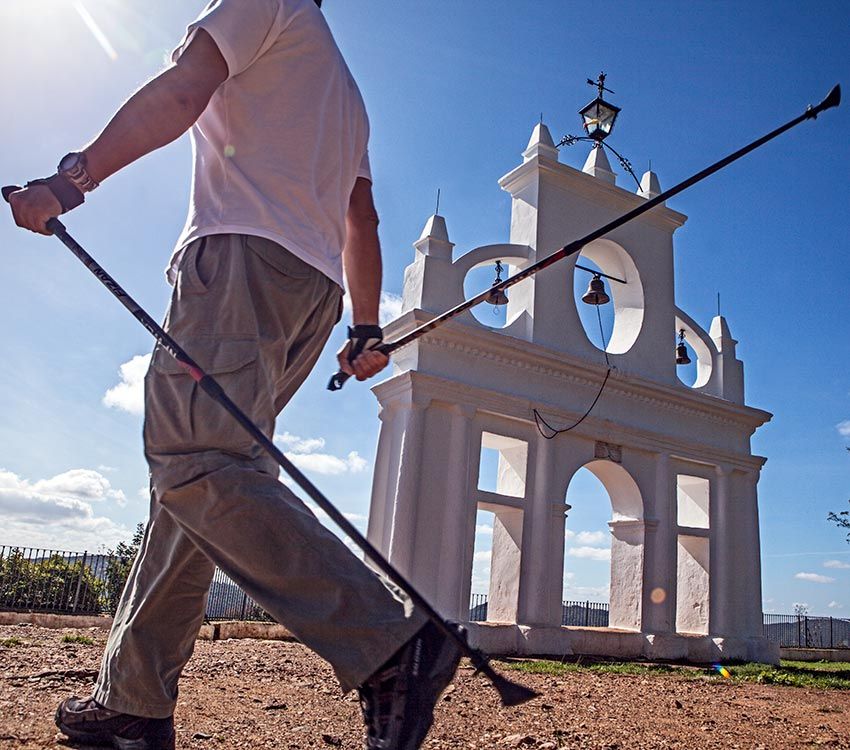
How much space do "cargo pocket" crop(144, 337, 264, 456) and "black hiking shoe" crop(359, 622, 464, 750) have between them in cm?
54

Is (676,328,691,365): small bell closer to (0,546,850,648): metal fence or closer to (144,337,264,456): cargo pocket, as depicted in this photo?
(0,546,850,648): metal fence

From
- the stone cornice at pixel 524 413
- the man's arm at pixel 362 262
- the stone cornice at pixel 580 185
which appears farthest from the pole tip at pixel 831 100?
the stone cornice at pixel 580 185

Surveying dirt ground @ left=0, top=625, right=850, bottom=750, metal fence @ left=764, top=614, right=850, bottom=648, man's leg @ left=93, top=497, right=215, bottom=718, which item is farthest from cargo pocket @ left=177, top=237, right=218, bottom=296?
metal fence @ left=764, top=614, right=850, bottom=648

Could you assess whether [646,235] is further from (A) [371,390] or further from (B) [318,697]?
(B) [318,697]

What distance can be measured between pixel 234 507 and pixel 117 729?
756 mm

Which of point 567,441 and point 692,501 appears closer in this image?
point 567,441

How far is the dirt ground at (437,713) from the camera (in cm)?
249

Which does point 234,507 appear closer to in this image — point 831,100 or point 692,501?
point 831,100

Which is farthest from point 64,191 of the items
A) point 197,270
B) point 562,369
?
point 562,369

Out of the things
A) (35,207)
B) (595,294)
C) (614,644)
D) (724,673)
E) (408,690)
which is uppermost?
(595,294)

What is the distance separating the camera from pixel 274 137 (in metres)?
2.04

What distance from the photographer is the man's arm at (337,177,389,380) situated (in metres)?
2.49

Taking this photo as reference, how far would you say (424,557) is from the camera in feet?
35.1

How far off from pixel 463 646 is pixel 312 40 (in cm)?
157
